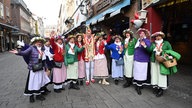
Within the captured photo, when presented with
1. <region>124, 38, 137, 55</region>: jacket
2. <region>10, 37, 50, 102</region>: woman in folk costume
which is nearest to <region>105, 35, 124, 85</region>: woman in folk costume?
<region>124, 38, 137, 55</region>: jacket

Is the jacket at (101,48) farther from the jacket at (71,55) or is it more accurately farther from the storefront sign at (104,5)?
the storefront sign at (104,5)

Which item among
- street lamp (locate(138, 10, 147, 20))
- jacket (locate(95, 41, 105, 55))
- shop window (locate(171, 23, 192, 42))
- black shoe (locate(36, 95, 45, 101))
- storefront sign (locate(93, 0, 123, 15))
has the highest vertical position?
storefront sign (locate(93, 0, 123, 15))

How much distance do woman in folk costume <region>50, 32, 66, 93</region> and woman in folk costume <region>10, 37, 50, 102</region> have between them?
0.66 meters

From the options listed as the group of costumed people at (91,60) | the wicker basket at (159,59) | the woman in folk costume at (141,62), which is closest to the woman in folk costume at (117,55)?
the group of costumed people at (91,60)

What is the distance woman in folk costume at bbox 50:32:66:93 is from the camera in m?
6.83

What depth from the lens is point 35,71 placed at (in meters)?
5.93

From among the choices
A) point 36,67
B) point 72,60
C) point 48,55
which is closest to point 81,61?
point 72,60

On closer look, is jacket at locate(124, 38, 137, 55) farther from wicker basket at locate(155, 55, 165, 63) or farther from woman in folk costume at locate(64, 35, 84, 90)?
woman in folk costume at locate(64, 35, 84, 90)

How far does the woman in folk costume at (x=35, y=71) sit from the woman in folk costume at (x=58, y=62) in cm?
66

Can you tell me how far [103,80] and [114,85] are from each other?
463 millimetres

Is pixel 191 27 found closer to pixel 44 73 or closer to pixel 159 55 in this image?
pixel 159 55

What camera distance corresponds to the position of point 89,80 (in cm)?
830

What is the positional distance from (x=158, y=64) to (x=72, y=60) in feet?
8.45

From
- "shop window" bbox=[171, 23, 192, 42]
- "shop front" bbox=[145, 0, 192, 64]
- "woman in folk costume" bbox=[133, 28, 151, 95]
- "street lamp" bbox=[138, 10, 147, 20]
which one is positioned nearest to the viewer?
"woman in folk costume" bbox=[133, 28, 151, 95]
